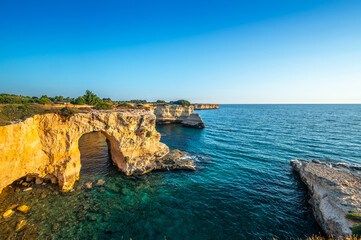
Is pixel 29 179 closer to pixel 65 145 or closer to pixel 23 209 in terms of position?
pixel 23 209

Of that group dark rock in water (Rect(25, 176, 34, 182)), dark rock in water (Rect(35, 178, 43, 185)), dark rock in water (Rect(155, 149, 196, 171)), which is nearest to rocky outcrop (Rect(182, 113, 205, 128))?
dark rock in water (Rect(155, 149, 196, 171))

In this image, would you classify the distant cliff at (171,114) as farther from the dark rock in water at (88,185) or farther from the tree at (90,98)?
the dark rock in water at (88,185)

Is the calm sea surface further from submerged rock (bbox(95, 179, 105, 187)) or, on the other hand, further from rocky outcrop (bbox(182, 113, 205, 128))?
rocky outcrop (bbox(182, 113, 205, 128))

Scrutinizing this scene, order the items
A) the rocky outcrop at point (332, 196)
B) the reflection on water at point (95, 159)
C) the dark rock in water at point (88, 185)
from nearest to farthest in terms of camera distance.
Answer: the rocky outcrop at point (332, 196) → the dark rock in water at point (88, 185) → the reflection on water at point (95, 159)

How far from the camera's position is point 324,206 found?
38.0 feet

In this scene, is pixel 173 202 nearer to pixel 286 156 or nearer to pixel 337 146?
pixel 286 156

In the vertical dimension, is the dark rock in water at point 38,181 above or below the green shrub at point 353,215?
below

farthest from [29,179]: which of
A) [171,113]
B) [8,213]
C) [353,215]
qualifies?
[171,113]

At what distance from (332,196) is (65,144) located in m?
24.4

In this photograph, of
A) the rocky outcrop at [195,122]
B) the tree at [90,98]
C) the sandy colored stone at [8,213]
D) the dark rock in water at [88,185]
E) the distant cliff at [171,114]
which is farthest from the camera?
the distant cliff at [171,114]

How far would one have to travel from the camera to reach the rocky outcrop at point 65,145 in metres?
11.2

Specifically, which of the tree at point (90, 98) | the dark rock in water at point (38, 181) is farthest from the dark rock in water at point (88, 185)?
the tree at point (90, 98)

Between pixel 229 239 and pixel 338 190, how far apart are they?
10732 mm

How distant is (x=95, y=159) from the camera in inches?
820
